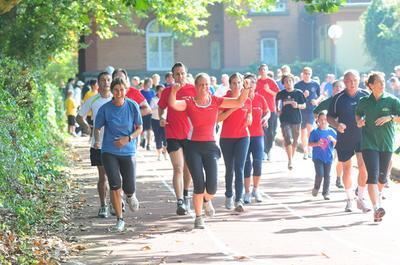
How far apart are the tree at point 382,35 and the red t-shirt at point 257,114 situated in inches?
1290

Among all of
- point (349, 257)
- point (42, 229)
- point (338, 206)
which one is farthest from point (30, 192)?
point (349, 257)

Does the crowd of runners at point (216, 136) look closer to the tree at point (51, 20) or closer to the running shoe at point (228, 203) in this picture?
the running shoe at point (228, 203)

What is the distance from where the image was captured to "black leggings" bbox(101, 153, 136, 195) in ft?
44.1

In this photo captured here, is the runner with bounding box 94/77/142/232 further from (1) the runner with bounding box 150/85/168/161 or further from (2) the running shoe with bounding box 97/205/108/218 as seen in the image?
(1) the runner with bounding box 150/85/168/161

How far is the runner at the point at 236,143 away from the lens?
50.3ft

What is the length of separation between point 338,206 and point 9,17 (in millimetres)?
13255

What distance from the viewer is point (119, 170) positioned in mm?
13555

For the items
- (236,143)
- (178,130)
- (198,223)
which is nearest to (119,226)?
(198,223)

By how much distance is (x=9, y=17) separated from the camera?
26.4m

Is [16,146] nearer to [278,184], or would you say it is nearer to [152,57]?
[278,184]

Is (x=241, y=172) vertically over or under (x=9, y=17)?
under

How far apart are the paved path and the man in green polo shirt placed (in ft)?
2.11

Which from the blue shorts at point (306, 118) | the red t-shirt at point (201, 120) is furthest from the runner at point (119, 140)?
the blue shorts at point (306, 118)

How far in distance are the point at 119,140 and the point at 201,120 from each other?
3.63 ft
